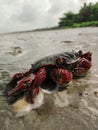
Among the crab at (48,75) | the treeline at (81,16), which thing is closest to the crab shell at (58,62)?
the crab at (48,75)

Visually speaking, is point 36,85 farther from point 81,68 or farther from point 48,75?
point 81,68

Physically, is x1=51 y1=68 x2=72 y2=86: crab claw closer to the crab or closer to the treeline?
the crab

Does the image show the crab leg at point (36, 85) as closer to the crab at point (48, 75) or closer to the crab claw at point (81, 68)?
the crab at point (48, 75)

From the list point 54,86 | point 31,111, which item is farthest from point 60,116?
point 54,86

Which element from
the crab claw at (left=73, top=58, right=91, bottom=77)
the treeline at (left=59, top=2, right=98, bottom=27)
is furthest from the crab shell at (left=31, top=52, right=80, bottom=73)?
the treeline at (left=59, top=2, right=98, bottom=27)

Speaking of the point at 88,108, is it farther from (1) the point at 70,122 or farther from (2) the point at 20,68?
(2) the point at 20,68

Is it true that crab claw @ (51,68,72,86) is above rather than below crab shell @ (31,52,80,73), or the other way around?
below

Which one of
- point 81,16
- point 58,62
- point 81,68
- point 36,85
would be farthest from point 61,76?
point 81,16

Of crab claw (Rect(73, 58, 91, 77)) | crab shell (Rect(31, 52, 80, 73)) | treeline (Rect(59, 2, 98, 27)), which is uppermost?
crab shell (Rect(31, 52, 80, 73))
